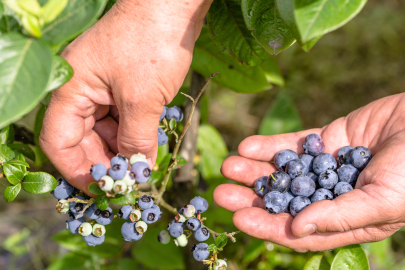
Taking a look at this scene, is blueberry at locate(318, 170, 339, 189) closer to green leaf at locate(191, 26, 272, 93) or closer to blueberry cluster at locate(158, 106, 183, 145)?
green leaf at locate(191, 26, 272, 93)

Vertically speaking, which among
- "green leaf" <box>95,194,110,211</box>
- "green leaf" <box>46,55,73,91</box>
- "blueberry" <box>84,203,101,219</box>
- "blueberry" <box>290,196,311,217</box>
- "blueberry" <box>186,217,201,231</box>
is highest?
"green leaf" <box>46,55,73,91</box>

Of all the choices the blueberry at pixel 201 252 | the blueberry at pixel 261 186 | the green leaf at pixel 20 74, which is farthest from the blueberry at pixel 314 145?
the green leaf at pixel 20 74

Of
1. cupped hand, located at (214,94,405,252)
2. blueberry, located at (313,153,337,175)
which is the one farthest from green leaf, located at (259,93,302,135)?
blueberry, located at (313,153,337,175)

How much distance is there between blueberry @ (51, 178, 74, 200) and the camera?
1.13 meters

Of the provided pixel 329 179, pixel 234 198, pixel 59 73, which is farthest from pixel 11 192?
pixel 329 179

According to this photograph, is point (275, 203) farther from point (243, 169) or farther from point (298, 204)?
point (243, 169)

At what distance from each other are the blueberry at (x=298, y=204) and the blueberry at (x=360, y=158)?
0.28m

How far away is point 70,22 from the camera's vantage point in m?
0.76

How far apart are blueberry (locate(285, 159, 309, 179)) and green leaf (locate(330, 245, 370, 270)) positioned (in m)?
0.35

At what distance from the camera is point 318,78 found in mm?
3613

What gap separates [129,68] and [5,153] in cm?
56

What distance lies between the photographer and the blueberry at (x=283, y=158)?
1483 millimetres

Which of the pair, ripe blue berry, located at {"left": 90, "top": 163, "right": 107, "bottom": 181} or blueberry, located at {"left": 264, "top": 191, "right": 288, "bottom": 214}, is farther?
blueberry, located at {"left": 264, "top": 191, "right": 288, "bottom": 214}

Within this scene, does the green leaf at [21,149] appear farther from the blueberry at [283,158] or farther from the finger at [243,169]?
the blueberry at [283,158]
